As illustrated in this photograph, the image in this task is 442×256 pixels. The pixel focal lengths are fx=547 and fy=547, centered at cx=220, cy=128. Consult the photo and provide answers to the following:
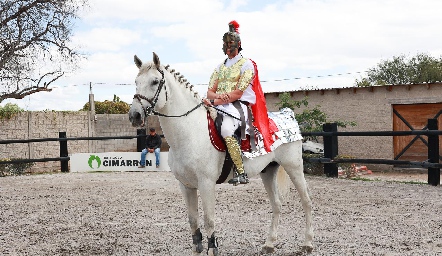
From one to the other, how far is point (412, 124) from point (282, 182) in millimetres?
12195

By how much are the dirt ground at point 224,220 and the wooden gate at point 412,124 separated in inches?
217

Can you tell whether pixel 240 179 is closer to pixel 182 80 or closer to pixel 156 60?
pixel 182 80

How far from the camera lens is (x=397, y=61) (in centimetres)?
3625

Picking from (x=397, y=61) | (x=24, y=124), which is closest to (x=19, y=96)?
(x=24, y=124)

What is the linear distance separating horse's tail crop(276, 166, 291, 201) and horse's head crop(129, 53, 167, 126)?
201 cm

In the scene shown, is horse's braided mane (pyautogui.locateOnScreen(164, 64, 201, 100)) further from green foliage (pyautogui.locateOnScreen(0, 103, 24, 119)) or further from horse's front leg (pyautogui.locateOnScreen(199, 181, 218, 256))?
green foliage (pyautogui.locateOnScreen(0, 103, 24, 119))

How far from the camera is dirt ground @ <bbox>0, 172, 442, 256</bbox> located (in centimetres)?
590

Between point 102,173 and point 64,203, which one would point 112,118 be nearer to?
point 102,173

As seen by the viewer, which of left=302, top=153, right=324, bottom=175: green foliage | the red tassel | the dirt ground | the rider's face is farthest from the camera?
left=302, top=153, right=324, bottom=175: green foliage

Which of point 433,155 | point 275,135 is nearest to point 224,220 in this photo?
point 275,135

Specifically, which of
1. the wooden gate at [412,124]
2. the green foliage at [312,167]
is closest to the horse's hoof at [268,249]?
the green foliage at [312,167]

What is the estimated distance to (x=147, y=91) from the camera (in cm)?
461

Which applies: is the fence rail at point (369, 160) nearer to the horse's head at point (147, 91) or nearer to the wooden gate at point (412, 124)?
the wooden gate at point (412, 124)

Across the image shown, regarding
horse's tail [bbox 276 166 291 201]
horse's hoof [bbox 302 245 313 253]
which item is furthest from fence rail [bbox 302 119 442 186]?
horse's hoof [bbox 302 245 313 253]
